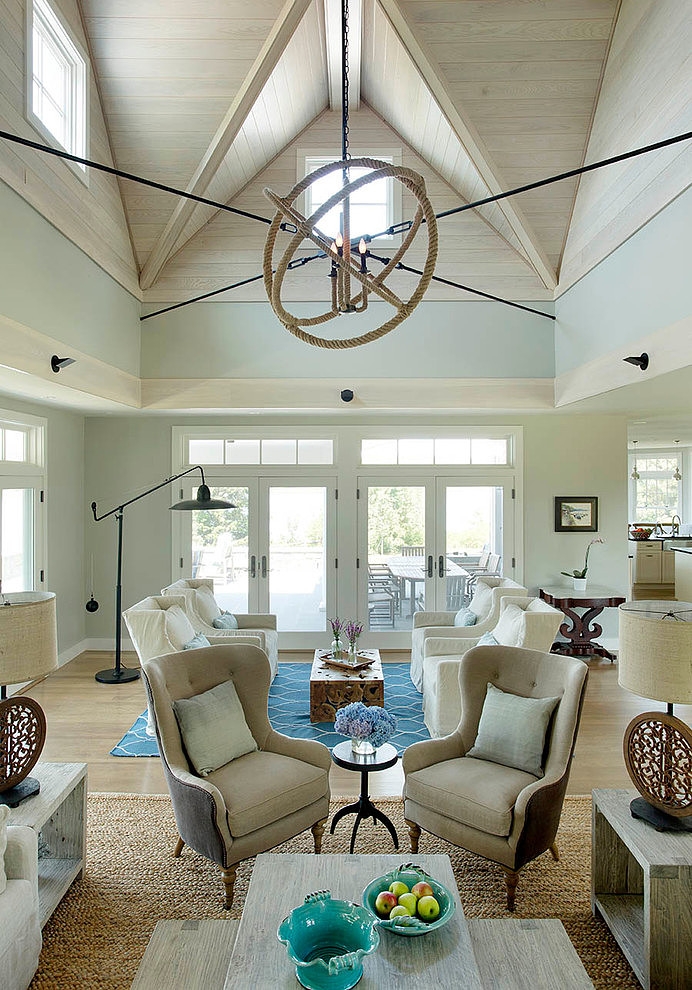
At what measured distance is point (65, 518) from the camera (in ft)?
21.5

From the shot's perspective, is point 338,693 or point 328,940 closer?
point 328,940

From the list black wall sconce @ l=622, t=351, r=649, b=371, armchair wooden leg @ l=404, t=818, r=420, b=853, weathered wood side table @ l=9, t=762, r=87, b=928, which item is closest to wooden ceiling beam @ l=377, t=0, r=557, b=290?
black wall sconce @ l=622, t=351, r=649, b=371

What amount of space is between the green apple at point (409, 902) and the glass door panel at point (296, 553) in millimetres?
4954

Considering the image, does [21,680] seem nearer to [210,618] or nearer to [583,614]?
[210,618]

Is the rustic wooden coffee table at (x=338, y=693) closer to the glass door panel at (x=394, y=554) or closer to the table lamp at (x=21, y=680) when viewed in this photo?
the glass door panel at (x=394, y=554)

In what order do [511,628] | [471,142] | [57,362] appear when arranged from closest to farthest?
1. [57,362]
2. [511,628]
3. [471,142]

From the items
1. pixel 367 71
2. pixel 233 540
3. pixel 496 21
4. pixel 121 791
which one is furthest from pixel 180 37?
pixel 121 791

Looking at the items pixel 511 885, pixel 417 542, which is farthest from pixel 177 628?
pixel 417 542

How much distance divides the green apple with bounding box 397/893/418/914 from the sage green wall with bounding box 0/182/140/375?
3697 millimetres

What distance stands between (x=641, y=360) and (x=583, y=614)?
322 centimetres

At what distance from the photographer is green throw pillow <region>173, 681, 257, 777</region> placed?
10.1 feet

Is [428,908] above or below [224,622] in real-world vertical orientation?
below

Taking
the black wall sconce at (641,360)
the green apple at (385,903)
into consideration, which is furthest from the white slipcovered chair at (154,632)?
the black wall sconce at (641,360)

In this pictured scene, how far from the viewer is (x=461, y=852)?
127 inches
